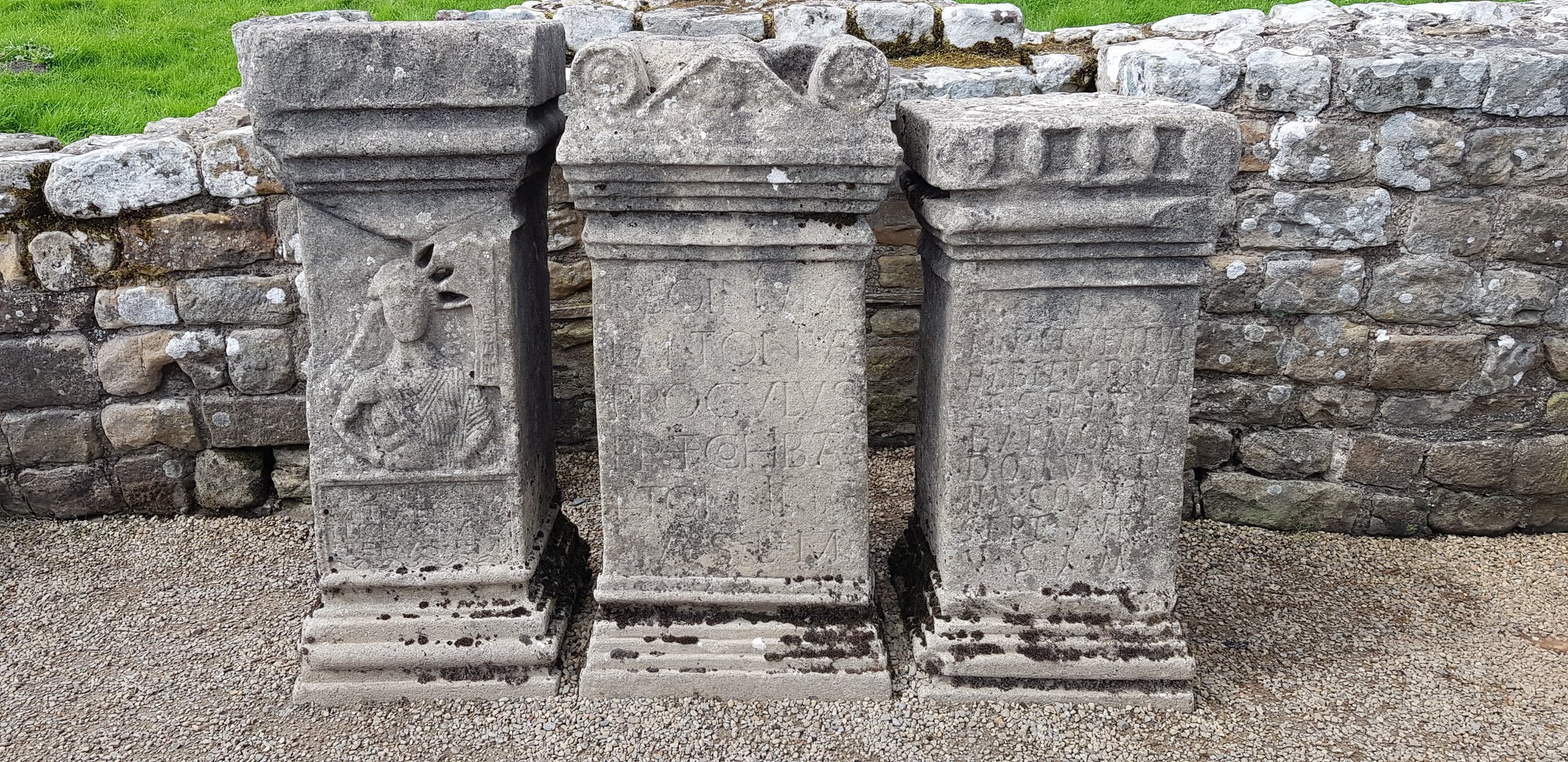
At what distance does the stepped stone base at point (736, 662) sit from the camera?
3.09 meters

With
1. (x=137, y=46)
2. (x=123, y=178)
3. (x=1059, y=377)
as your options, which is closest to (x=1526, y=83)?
(x=1059, y=377)

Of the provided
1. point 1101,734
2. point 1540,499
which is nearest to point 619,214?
point 1101,734

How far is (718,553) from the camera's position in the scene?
3.11m

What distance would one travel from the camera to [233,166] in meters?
3.86

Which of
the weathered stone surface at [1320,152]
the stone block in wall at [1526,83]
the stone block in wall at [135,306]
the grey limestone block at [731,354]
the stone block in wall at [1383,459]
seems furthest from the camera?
the stone block in wall at [1383,459]

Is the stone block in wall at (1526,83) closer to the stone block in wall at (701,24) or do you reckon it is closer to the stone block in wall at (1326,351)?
the stone block in wall at (1326,351)

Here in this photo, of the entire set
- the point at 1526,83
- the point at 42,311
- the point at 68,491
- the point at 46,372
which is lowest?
the point at 68,491

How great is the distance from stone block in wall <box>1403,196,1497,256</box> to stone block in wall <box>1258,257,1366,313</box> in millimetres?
190

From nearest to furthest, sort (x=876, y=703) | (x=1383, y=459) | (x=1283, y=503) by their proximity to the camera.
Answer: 1. (x=876, y=703)
2. (x=1383, y=459)
3. (x=1283, y=503)

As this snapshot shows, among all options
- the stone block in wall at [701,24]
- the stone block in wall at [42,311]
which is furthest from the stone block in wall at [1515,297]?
the stone block in wall at [42,311]

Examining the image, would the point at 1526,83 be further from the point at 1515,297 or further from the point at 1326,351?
the point at 1326,351

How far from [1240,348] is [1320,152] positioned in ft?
2.26

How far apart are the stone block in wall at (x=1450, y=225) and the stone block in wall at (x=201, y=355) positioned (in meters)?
4.00

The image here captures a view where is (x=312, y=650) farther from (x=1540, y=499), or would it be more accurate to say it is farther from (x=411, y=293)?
(x=1540, y=499)
